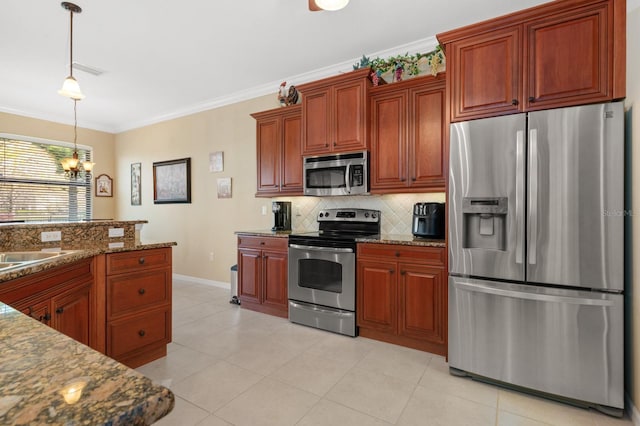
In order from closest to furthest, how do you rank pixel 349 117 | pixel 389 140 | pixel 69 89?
1. pixel 69 89
2. pixel 389 140
3. pixel 349 117

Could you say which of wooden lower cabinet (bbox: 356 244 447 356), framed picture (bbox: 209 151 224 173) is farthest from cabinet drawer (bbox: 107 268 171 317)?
framed picture (bbox: 209 151 224 173)

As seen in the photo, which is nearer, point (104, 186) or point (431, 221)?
point (431, 221)

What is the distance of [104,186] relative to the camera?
6.21m

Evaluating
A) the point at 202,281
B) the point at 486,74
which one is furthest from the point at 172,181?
the point at 486,74

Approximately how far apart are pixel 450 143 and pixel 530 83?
60cm

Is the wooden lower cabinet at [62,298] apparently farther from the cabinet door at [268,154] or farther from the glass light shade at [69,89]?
the cabinet door at [268,154]

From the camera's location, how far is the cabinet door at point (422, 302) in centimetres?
257

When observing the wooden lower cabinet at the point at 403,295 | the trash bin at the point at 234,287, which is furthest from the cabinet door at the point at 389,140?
the trash bin at the point at 234,287

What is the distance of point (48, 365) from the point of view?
22.5 inches

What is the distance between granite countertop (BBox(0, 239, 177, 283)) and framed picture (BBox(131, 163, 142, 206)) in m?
3.73

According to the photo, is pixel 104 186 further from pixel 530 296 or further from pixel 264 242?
pixel 530 296

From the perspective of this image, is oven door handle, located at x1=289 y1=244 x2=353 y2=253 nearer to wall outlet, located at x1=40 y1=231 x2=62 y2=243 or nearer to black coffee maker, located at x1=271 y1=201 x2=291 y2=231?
black coffee maker, located at x1=271 y1=201 x2=291 y2=231

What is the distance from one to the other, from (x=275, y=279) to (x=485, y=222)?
2210 mm

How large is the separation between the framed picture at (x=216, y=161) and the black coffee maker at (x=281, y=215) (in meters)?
1.23
